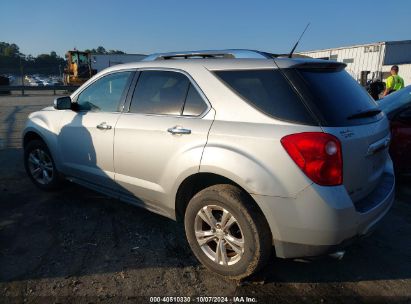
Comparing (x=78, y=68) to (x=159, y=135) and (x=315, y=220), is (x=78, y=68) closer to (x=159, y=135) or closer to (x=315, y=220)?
(x=159, y=135)

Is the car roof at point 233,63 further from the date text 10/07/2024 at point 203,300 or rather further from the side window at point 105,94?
the date text 10/07/2024 at point 203,300

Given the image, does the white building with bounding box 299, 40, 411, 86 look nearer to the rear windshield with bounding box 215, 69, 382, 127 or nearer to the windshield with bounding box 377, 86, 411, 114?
the windshield with bounding box 377, 86, 411, 114

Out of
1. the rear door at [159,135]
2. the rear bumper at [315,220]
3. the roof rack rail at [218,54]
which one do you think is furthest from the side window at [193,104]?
the rear bumper at [315,220]

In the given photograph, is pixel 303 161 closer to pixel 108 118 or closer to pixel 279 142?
pixel 279 142

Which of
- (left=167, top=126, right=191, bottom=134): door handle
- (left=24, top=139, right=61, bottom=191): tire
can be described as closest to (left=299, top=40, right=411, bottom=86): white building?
(left=24, top=139, right=61, bottom=191): tire

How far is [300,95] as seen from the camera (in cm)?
254

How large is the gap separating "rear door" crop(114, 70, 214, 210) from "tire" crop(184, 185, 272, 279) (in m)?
0.30

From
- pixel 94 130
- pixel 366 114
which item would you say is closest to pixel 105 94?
pixel 94 130

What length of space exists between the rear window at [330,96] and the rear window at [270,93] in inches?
2.5

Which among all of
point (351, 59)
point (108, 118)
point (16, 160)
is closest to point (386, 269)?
point (108, 118)

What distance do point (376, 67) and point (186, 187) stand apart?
2867cm

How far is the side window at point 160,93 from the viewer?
3.20m

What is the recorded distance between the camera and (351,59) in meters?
30.3

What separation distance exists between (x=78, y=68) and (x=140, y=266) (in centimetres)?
2965
